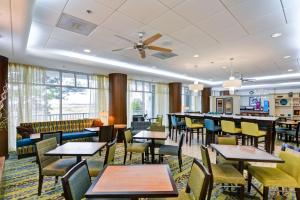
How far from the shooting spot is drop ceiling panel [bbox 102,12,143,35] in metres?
2.84

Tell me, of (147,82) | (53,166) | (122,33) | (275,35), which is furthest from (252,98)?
(53,166)

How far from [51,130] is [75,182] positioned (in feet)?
15.4

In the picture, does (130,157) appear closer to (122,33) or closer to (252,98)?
(122,33)

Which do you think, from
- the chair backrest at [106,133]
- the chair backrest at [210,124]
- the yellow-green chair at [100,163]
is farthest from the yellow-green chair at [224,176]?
the chair backrest at [106,133]

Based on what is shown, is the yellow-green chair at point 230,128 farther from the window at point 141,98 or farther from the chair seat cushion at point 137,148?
the window at point 141,98

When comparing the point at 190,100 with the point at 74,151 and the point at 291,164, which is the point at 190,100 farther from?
the point at 74,151

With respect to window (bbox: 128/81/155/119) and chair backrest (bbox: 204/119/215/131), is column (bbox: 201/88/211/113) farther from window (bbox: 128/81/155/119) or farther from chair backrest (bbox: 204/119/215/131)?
chair backrest (bbox: 204/119/215/131)

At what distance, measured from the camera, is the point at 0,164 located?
3262 millimetres

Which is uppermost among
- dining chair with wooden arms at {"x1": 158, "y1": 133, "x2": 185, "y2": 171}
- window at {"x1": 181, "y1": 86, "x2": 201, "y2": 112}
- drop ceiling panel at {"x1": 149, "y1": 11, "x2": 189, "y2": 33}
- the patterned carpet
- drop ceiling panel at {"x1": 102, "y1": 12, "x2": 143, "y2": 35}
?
drop ceiling panel at {"x1": 102, "y1": 12, "x2": 143, "y2": 35}

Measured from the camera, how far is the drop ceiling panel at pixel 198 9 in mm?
2432

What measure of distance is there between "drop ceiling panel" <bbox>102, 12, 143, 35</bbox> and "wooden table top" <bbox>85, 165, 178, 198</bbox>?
2.33 metres

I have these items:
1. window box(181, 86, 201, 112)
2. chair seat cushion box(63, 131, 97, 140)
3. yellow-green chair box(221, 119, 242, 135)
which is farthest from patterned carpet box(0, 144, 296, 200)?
window box(181, 86, 201, 112)

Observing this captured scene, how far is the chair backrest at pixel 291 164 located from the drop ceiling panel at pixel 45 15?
160 inches

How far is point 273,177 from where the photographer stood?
7.56 ft
